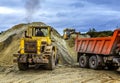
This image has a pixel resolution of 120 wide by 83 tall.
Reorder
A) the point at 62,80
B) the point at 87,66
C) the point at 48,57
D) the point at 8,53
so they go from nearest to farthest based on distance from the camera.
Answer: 1. the point at 62,80
2. the point at 48,57
3. the point at 87,66
4. the point at 8,53

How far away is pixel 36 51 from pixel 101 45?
3662 millimetres

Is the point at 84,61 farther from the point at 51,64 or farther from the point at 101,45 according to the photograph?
the point at 51,64

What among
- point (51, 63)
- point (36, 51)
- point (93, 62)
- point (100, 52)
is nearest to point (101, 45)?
point (100, 52)

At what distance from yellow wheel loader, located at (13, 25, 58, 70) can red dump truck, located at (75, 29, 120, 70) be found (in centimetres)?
262

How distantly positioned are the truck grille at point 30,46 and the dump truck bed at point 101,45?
12.0 feet

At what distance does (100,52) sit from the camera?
20.2m

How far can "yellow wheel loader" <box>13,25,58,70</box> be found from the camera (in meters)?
19.4

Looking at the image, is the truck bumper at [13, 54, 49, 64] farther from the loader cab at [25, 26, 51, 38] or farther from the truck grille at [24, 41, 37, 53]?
the loader cab at [25, 26, 51, 38]

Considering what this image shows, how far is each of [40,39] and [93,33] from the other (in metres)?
31.0

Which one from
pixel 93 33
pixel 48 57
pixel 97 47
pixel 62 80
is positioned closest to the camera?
pixel 62 80

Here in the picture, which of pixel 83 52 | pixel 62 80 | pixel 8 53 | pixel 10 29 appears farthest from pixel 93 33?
pixel 62 80

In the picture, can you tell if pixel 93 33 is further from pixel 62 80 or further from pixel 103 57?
pixel 62 80

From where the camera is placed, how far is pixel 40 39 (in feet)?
66.2

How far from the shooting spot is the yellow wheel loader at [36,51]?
63.5 feet
